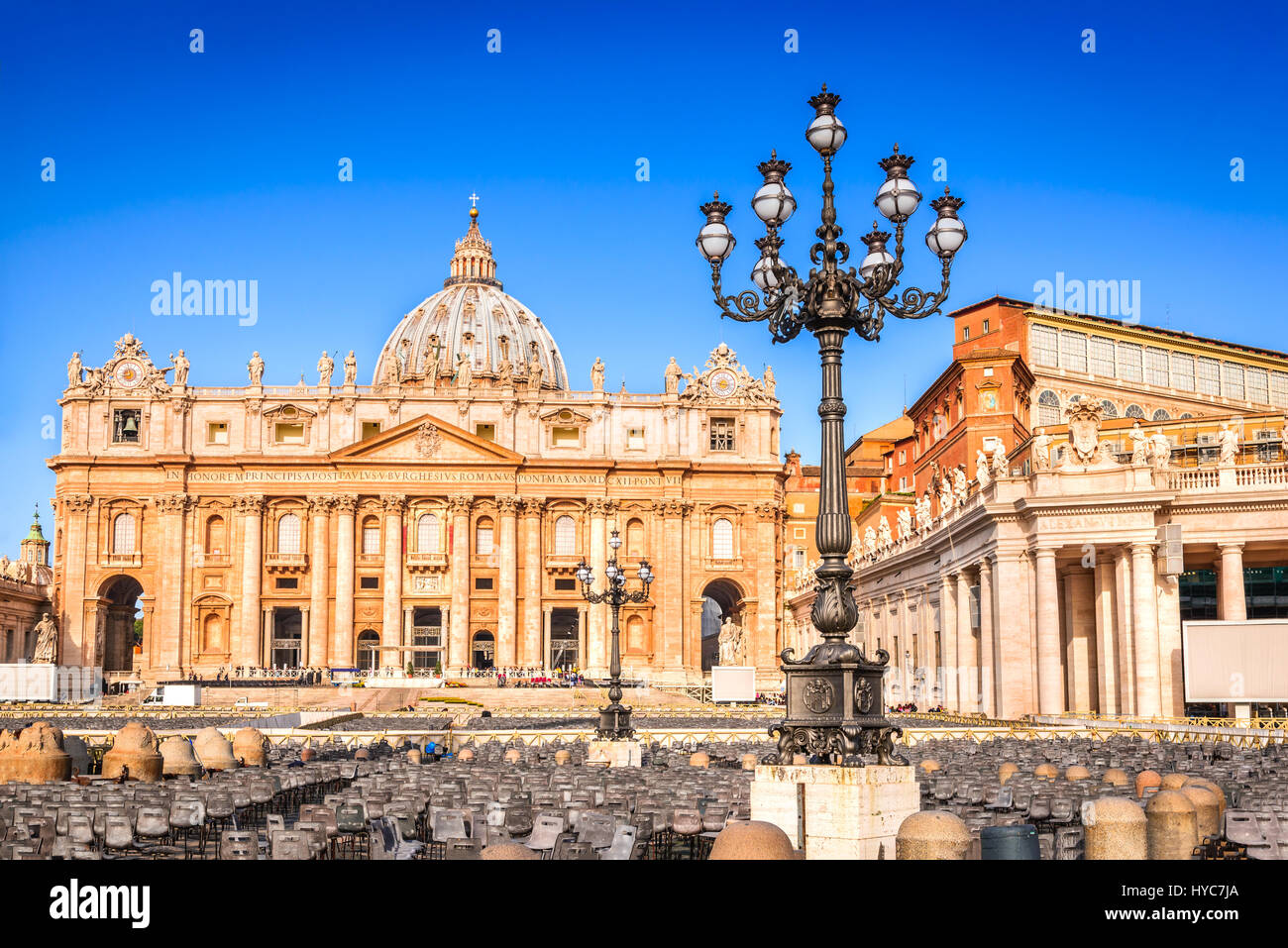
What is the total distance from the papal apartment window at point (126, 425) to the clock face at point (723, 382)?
39.3 meters

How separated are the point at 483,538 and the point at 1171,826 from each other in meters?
80.1

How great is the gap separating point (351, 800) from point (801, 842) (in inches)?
257

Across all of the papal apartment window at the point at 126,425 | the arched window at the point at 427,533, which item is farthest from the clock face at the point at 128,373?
the arched window at the point at 427,533

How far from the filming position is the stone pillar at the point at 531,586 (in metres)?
89.5

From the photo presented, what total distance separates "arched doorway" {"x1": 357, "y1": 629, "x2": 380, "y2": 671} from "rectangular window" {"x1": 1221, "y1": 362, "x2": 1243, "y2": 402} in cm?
5630

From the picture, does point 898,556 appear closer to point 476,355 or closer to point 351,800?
point 351,800

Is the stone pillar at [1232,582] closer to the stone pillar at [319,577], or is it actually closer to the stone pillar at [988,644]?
the stone pillar at [988,644]

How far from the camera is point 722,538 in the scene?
93.6 metres

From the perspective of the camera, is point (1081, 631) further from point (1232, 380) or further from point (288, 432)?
point (288, 432)

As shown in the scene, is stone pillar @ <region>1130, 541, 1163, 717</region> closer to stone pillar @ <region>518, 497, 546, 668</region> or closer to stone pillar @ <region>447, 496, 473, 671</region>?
stone pillar @ <region>518, 497, 546, 668</region>

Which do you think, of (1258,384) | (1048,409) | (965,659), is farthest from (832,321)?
(1258,384)

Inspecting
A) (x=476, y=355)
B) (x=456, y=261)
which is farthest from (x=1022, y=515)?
(x=456, y=261)

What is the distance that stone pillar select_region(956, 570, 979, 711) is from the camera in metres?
51.8
